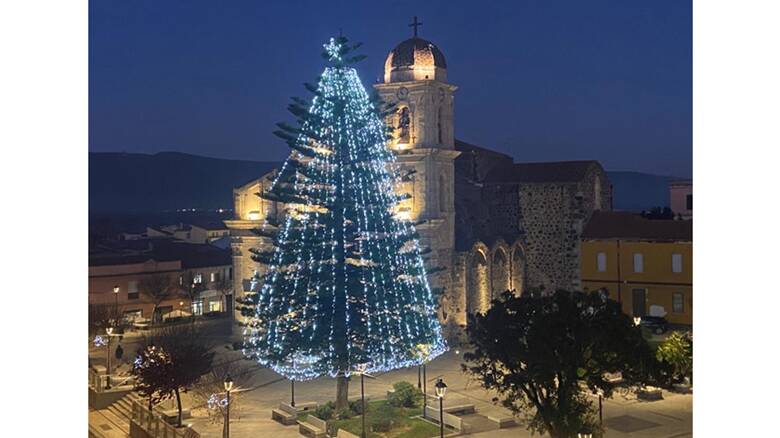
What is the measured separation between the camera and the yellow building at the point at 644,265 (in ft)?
44.9

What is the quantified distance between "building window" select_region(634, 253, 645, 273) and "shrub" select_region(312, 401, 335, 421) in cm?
623

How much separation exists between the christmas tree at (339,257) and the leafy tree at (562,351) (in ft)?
8.50

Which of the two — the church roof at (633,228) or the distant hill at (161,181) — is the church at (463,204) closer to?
the church roof at (633,228)

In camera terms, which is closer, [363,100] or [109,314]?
[363,100]

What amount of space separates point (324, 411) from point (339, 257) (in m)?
1.67

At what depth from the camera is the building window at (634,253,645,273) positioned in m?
14.0

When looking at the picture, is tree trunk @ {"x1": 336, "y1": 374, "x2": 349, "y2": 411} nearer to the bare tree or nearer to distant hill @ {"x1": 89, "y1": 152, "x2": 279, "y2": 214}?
the bare tree

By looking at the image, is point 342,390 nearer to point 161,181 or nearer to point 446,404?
point 446,404

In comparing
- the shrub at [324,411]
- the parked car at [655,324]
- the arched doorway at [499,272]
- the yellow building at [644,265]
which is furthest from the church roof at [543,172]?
the shrub at [324,411]

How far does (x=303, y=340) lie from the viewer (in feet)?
32.6
